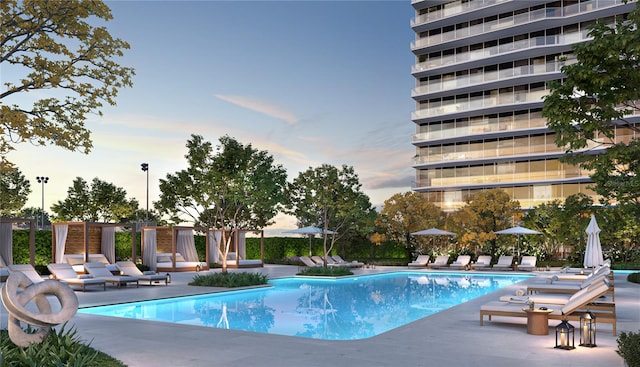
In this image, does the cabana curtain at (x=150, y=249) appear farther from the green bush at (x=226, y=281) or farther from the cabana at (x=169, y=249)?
the green bush at (x=226, y=281)

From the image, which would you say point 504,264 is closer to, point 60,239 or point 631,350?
point 60,239

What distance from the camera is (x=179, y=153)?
30547mm

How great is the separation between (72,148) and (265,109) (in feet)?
69.4

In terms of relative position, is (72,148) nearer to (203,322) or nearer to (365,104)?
(203,322)

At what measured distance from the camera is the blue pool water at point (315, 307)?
12680 millimetres

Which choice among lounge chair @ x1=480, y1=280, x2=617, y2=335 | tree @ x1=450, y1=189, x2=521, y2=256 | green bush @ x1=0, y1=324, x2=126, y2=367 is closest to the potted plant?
Result: lounge chair @ x1=480, y1=280, x2=617, y2=335

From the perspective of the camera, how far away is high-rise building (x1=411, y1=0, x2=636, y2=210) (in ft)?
162

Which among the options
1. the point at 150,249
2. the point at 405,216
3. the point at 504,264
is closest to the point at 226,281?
the point at 150,249

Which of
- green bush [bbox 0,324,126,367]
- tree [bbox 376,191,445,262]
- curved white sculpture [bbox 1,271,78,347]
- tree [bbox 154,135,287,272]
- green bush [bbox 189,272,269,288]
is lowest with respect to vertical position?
green bush [bbox 189,272,269,288]

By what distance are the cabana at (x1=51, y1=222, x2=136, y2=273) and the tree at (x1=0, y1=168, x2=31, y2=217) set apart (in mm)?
18105

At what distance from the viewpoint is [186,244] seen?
29328mm

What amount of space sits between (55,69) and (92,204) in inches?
1632

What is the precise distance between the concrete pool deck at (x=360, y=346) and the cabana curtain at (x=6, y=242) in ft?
40.6

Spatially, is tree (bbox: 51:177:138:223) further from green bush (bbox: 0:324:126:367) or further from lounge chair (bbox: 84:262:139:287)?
green bush (bbox: 0:324:126:367)
